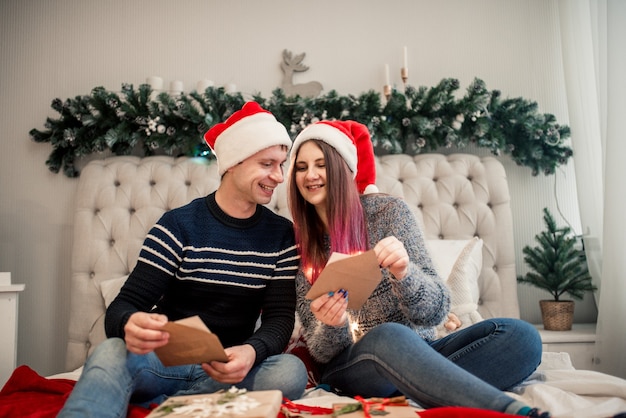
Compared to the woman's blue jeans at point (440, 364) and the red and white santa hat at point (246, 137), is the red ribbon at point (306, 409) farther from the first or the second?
the red and white santa hat at point (246, 137)

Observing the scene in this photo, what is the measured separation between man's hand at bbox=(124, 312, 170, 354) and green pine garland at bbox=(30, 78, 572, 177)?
49.7 inches

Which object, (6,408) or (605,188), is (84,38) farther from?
(605,188)

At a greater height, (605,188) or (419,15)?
(419,15)

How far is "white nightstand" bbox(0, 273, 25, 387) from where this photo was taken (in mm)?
1850

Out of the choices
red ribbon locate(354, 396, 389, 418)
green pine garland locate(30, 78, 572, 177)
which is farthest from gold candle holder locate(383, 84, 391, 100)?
red ribbon locate(354, 396, 389, 418)

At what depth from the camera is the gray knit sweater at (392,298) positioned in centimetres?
133

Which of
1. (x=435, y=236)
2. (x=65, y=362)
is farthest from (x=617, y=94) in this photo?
(x=65, y=362)

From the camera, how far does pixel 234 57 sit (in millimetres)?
2596

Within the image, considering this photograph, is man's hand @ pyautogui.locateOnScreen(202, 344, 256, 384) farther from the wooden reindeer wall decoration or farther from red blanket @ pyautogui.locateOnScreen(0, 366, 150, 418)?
the wooden reindeer wall decoration

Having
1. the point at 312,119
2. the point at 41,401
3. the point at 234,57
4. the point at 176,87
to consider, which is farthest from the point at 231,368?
the point at 234,57

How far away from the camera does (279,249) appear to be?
1.57m

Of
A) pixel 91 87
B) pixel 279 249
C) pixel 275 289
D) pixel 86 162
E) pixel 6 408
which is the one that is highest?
pixel 91 87

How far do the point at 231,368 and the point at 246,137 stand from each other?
0.71 meters

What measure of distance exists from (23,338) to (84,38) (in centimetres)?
146
